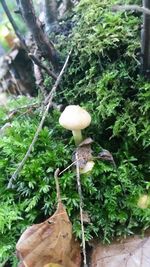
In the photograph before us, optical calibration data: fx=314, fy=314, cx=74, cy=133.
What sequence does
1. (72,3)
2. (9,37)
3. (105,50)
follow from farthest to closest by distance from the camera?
(9,37) < (72,3) < (105,50)

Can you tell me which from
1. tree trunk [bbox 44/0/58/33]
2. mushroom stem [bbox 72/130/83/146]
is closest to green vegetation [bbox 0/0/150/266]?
mushroom stem [bbox 72/130/83/146]

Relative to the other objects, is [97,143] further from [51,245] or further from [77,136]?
[51,245]

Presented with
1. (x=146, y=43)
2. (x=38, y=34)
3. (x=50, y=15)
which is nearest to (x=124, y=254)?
(x=146, y=43)

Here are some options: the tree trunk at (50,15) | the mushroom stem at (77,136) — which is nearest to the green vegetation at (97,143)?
the mushroom stem at (77,136)

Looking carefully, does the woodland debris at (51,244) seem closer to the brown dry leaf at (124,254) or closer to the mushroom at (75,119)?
the brown dry leaf at (124,254)

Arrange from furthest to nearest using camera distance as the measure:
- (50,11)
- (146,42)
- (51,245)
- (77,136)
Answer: (50,11) < (77,136) < (146,42) < (51,245)

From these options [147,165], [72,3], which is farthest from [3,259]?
[72,3]

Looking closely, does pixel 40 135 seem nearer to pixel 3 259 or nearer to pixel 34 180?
pixel 34 180

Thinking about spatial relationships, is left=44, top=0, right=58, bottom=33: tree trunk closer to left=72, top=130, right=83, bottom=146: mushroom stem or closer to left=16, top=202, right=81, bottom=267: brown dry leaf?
left=72, top=130, right=83, bottom=146: mushroom stem
